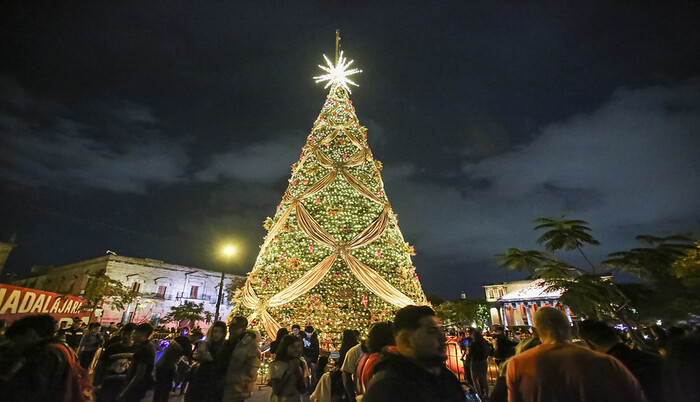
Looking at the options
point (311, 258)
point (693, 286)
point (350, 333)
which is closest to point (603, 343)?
point (350, 333)

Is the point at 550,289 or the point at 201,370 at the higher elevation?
the point at 550,289

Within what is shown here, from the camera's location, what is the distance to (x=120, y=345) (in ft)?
12.5

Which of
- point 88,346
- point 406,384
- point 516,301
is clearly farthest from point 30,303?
point 516,301

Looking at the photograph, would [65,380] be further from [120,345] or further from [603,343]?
[603,343]

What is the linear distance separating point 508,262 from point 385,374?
11579 millimetres

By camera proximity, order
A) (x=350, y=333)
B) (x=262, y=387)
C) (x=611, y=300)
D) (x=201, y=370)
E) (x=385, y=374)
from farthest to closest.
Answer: (x=611, y=300) → (x=262, y=387) → (x=350, y=333) → (x=201, y=370) → (x=385, y=374)

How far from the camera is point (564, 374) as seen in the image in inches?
74.5

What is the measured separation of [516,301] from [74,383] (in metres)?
51.9

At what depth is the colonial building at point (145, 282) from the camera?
3080 cm

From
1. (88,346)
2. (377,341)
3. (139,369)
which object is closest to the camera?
(377,341)

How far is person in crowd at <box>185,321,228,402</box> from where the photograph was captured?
3.28 meters

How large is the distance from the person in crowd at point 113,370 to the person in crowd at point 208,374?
976 mm

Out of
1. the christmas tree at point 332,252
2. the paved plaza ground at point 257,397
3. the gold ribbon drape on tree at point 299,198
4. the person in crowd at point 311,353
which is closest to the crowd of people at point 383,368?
the person in crowd at point 311,353

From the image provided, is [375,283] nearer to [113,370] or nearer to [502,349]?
[502,349]
